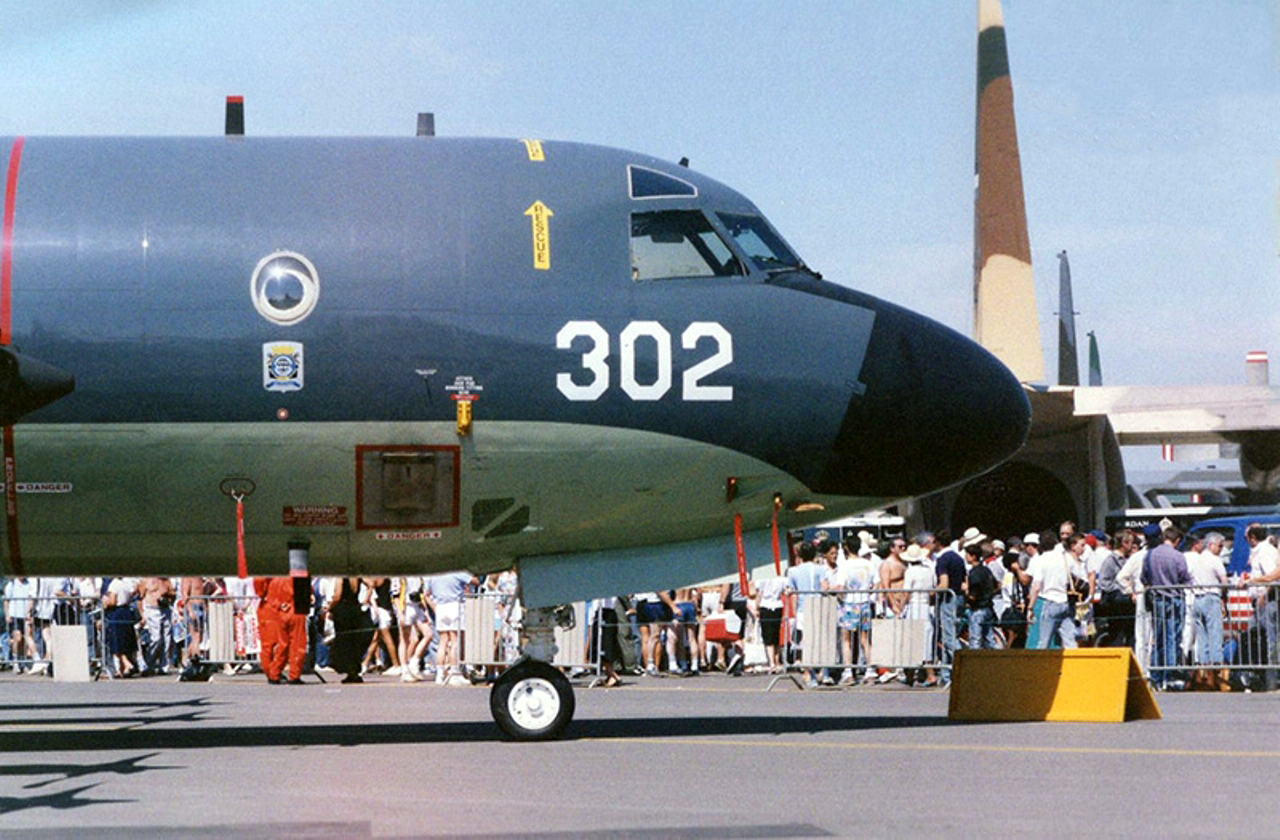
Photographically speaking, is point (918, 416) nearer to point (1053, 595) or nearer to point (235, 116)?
point (235, 116)

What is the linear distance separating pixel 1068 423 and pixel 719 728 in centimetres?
2744

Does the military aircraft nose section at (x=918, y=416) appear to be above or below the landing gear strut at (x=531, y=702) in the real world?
above

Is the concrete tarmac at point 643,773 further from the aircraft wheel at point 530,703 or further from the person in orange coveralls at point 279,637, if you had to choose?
the person in orange coveralls at point 279,637

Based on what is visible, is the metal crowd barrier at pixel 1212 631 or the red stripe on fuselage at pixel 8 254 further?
the metal crowd barrier at pixel 1212 631

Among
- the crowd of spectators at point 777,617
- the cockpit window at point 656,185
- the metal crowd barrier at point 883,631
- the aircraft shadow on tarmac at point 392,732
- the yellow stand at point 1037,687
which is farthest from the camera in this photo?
the crowd of spectators at point 777,617

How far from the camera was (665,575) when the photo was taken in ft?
48.1

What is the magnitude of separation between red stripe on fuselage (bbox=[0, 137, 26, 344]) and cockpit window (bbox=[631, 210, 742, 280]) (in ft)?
14.8

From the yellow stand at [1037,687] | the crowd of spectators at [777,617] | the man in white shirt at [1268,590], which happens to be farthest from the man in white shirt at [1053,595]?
the yellow stand at [1037,687]

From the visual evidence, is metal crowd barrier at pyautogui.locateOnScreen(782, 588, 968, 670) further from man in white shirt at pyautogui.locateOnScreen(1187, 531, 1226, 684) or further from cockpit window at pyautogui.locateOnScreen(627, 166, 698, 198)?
cockpit window at pyautogui.locateOnScreen(627, 166, 698, 198)

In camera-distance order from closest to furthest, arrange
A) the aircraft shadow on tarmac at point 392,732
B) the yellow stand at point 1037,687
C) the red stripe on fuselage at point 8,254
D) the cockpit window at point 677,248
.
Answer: the red stripe on fuselage at point 8,254, the cockpit window at point 677,248, the aircraft shadow on tarmac at point 392,732, the yellow stand at point 1037,687

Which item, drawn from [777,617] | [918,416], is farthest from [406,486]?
[777,617]

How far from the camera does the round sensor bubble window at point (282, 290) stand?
1362 centimetres

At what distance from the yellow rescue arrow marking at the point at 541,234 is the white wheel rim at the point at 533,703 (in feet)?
10.5

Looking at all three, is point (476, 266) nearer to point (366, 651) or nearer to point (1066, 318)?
point (366, 651)
